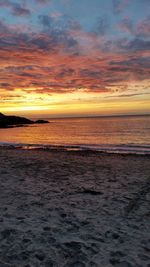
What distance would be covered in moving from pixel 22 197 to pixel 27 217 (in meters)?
1.73

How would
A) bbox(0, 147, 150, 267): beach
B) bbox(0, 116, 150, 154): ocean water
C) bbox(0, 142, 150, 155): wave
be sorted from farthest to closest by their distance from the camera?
bbox(0, 116, 150, 154): ocean water
bbox(0, 142, 150, 155): wave
bbox(0, 147, 150, 267): beach

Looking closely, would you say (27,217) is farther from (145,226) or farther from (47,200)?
(145,226)

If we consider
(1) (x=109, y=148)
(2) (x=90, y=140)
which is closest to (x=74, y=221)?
(1) (x=109, y=148)

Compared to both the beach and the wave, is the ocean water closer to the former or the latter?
the wave

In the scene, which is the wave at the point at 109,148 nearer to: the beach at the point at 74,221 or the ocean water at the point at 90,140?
the ocean water at the point at 90,140

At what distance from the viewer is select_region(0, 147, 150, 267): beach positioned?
14.0 feet

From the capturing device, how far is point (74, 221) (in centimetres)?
580

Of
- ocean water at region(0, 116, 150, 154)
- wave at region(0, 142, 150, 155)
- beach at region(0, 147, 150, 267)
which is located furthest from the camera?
ocean water at region(0, 116, 150, 154)

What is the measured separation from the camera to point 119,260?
4.16m

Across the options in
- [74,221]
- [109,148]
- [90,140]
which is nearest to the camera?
[74,221]

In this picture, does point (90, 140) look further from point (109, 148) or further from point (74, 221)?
point (74, 221)

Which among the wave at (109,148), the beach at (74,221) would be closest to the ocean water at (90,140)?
the wave at (109,148)

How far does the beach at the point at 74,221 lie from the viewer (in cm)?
426

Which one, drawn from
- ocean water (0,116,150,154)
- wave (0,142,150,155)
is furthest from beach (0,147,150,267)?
ocean water (0,116,150,154)
